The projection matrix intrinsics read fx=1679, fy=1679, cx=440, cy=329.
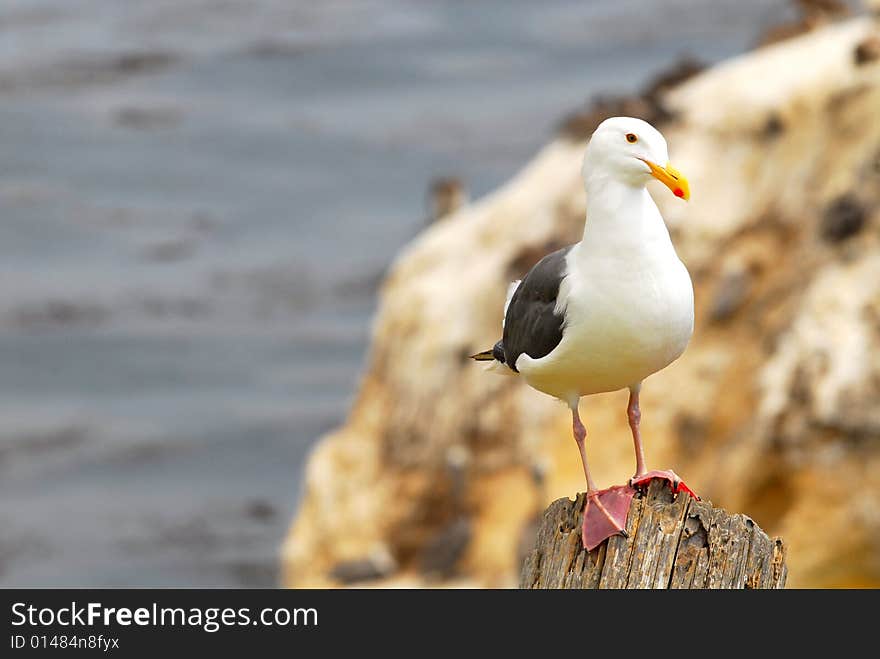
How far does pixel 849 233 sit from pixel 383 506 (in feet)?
22.3

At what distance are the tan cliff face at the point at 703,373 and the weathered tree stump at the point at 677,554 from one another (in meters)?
7.56

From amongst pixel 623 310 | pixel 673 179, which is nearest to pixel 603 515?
pixel 623 310

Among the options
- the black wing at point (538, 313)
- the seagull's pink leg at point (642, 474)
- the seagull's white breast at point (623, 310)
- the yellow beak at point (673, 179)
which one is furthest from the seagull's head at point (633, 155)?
the seagull's pink leg at point (642, 474)

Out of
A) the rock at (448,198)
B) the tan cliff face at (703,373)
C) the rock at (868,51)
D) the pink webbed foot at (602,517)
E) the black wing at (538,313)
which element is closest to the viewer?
the pink webbed foot at (602,517)

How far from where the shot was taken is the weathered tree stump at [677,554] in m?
6.62

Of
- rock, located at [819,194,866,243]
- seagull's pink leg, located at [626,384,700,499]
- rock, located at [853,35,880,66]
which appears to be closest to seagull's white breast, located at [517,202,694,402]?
seagull's pink leg, located at [626,384,700,499]

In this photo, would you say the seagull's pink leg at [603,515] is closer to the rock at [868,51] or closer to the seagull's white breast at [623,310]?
the seagull's white breast at [623,310]

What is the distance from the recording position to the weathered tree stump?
662cm

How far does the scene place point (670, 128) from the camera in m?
17.5

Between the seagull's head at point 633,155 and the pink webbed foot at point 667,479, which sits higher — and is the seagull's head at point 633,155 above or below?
above

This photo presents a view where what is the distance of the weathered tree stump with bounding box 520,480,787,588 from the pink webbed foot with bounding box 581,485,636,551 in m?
0.04

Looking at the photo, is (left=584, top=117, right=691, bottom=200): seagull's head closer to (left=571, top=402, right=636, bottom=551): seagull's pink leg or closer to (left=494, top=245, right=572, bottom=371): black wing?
(left=494, top=245, right=572, bottom=371): black wing

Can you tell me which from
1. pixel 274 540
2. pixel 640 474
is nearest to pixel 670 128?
pixel 640 474
